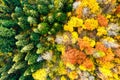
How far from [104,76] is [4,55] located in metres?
1.56

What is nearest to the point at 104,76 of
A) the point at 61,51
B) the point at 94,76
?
the point at 94,76

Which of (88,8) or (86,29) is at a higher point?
(88,8)

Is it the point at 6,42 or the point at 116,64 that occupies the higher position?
the point at 6,42

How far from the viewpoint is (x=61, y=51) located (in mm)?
4117

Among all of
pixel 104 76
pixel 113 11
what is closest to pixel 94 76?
pixel 104 76

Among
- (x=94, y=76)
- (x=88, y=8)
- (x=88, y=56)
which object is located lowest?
(x=94, y=76)

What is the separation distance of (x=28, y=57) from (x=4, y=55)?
0.47 metres

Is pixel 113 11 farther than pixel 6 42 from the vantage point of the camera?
No

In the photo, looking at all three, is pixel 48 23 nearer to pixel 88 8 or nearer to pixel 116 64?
pixel 88 8

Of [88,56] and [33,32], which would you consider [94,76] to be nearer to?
[88,56]

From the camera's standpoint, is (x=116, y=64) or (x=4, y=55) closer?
(x=116, y=64)

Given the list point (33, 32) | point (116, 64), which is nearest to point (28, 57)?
point (33, 32)

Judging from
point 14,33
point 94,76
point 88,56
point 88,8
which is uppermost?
point 88,8

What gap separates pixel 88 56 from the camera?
13.5 feet
